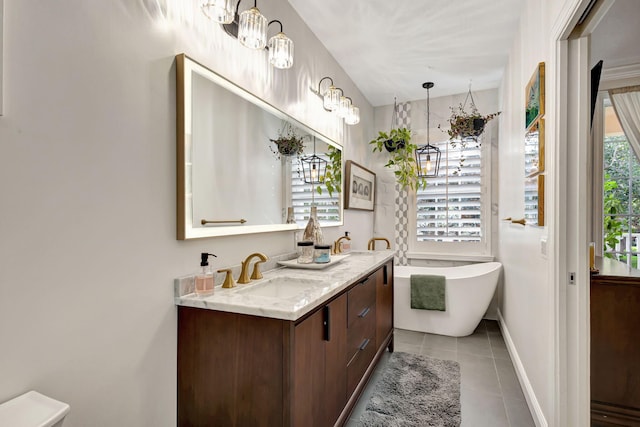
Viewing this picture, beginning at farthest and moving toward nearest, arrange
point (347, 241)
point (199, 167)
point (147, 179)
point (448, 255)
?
1. point (448, 255)
2. point (347, 241)
3. point (199, 167)
4. point (147, 179)

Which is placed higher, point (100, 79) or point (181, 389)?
point (100, 79)

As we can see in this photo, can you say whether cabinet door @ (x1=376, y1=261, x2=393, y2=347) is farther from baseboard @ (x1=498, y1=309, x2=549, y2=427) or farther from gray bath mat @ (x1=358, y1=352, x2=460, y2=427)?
baseboard @ (x1=498, y1=309, x2=549, y2=427)

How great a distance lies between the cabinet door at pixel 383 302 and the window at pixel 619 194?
2091 mm

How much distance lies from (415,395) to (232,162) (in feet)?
6.41

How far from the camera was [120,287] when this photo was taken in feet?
3.84

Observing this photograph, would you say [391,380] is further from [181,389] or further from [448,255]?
[448,255]

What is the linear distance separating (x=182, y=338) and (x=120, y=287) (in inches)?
14.7

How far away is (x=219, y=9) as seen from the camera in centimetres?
141

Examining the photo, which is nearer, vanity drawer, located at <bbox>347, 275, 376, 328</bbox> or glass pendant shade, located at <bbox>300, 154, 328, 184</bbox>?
vanity drawer, located at <bbox>347, 275, 376, 328</bbox>

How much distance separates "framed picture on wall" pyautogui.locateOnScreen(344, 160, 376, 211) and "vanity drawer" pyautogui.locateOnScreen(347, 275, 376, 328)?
1258 mm

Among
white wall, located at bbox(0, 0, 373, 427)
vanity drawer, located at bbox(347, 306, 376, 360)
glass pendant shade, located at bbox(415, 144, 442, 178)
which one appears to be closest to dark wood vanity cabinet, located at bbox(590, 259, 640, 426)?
vanity drawer, located at bbox(347, 306, 376, 360)

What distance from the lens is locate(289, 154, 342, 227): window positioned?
238 centimetres

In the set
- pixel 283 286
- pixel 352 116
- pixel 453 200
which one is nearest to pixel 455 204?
pixel 453 200

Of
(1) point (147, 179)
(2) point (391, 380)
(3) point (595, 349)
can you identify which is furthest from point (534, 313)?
(1) point (147, 179)
